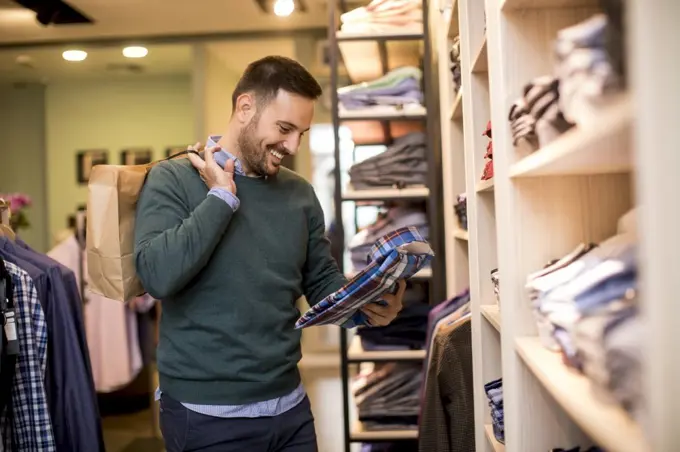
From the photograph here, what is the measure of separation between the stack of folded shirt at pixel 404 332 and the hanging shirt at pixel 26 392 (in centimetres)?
129

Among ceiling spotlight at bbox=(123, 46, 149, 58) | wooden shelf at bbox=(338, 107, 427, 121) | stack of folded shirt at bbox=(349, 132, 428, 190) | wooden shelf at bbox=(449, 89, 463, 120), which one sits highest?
ceiling spotlight at bbox=(123, 46, 149, 58)

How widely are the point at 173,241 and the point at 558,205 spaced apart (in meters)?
0.79

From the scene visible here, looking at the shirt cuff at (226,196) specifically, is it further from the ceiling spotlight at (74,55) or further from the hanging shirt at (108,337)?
the ceiling spotlight at (74,55)

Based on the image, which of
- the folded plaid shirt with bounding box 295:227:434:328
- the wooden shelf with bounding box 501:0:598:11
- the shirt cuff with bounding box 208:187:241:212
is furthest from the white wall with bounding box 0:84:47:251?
the wooden shelf with bounding box 501:0:598:11

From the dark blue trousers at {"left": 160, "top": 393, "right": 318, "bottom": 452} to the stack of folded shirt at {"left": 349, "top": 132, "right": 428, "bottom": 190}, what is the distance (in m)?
1.33

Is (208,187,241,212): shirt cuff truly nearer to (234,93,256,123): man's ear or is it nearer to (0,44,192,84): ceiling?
(234,93,256,123): man's ear

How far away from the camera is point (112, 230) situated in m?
1.60

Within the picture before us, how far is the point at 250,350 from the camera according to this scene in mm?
1555

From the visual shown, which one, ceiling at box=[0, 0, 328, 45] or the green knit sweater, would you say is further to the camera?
ceiling at box=[0, 0, 328, 45]

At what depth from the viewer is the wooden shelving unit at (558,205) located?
491mm

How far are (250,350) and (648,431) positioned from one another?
111 centimetres

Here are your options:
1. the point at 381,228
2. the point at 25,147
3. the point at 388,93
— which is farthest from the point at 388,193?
the point at 25,147

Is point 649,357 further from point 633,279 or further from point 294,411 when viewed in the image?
point 294,411

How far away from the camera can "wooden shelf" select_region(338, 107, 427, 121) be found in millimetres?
2660
